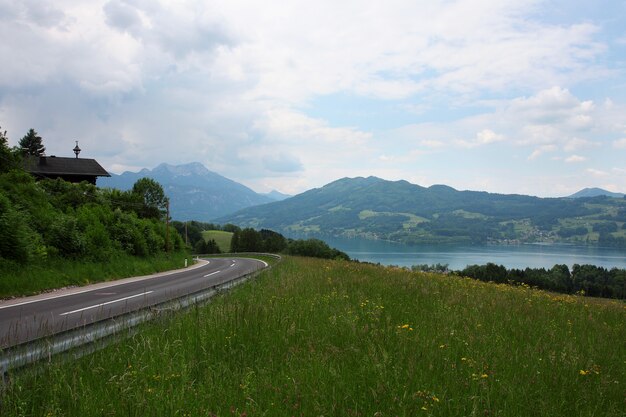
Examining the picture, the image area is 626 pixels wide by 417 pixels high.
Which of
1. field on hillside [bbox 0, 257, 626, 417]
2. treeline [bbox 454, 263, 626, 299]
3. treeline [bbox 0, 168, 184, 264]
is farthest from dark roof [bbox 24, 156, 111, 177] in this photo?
field on hillside [bbox 0, 257, 626, 417]

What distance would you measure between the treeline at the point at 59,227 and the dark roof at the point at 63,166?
94.6 feet

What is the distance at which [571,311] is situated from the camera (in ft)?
30.0

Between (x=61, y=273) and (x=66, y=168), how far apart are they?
54.7 m

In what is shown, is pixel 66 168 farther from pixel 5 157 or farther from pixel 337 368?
pixel 337 368

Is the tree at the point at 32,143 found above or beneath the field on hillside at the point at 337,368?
above

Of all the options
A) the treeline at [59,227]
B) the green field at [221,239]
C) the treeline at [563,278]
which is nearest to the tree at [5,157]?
the treeline at [59,227]

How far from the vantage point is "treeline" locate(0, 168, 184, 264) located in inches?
717

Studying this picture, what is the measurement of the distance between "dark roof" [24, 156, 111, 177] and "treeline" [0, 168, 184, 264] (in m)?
28.8

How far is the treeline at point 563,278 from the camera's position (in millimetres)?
50847

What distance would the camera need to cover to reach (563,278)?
65.2m

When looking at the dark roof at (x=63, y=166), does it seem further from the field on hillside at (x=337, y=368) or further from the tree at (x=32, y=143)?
the field on hillside at (x=337, y=368)

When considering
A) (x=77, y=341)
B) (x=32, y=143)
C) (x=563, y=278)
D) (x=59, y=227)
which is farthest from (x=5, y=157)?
(x=563, y=278)

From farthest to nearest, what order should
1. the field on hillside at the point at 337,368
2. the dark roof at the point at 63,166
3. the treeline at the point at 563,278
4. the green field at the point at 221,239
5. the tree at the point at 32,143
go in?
1. the green field at the point at 221,239
2. the tree at the point at 32,143
3. the dark roof at the point at 63,166
4. the treeline at the point at 563,278
5. the field on hillside at the point at 337,368

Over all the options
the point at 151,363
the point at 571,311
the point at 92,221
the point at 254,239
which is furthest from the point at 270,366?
the point at 254,239
